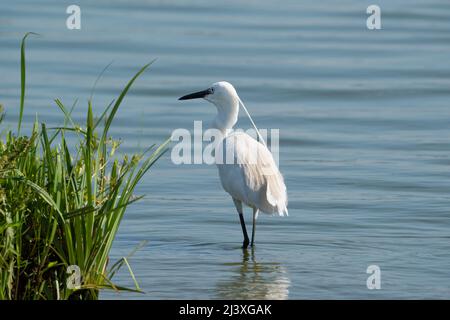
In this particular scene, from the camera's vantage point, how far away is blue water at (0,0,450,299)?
7816 millimetres

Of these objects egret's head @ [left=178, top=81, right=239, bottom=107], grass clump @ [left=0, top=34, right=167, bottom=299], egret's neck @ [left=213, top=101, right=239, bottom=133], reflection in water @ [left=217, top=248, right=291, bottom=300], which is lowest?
reflection in water @ [left=217, top=248, right=291, bottom=300]

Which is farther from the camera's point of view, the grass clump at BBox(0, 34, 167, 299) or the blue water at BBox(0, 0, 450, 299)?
the blue water at BBox(0, 0, 450, 299)

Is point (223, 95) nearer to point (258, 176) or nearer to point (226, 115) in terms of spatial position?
point (226, 115)

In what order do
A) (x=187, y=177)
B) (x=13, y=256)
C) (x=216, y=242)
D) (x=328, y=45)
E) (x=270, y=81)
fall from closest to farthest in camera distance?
(x=13, y=256)
(x=216, y=242)
(x=187, y=177)
(x=270, y=81)
(x=328, y=45)

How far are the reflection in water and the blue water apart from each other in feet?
0.07

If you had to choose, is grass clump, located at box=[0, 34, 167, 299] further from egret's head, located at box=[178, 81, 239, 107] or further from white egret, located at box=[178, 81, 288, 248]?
egret's head, located at box=[178, 81, 239, 107]

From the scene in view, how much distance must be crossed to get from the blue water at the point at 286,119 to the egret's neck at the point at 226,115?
0.84 metres

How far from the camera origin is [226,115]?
362 inches

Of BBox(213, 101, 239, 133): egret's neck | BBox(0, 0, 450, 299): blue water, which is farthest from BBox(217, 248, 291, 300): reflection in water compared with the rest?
BBox(213, 101, 239, 133): egret's neck

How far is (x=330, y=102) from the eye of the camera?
14578 mm

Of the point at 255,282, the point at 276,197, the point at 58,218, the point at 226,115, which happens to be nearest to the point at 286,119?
the point at 226,115
